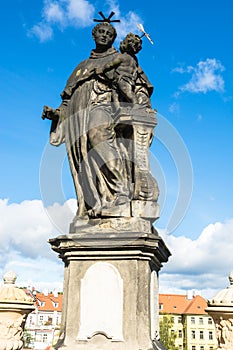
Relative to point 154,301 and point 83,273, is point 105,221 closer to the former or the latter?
point 83,273

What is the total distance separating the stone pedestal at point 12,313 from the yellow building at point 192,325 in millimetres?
60259

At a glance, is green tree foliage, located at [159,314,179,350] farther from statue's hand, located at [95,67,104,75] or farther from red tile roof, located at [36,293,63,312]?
statue's hand, located at [95,67,104,75]

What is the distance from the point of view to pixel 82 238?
6457 mm

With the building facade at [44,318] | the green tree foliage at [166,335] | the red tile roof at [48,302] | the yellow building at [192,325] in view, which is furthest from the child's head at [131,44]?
the red tile roof at [48,302]

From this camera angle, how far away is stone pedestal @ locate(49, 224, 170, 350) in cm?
604

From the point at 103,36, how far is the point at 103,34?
0.03 meters

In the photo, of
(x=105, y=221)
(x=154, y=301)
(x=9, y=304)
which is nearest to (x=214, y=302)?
(x=154, y=301)

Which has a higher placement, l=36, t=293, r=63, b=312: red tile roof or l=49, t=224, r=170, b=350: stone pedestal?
l=36, t=293, r=63, b=312: red tile roof

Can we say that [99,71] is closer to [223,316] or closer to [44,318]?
[223,316]

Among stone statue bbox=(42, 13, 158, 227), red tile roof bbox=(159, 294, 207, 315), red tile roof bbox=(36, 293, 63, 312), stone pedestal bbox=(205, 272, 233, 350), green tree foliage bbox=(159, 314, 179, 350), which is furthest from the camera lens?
red tile roof bbox=(36, 293, 63, 312)

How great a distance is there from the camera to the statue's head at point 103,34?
25.9 feet

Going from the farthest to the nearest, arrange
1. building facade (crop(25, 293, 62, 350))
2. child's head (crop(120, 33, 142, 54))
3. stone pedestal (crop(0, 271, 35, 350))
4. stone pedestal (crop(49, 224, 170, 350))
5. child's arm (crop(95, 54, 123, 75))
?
building facade (crop(25, 293, 62, 350))
child's head (crop(120, 33, 142, 54))
child's arm (crop(95, 54, 123, 75))
stone pedestal (crop(0, 271, 35, 350))
stone pedestal (crop(49, 224, 170, 350))

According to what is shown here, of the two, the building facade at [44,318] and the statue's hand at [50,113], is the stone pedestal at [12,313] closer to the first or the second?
the statue's hand at [50,113]

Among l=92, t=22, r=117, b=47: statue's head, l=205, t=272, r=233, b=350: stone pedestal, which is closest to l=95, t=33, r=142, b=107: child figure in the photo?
l=92, t=22, r=117, b=47: statue's head
